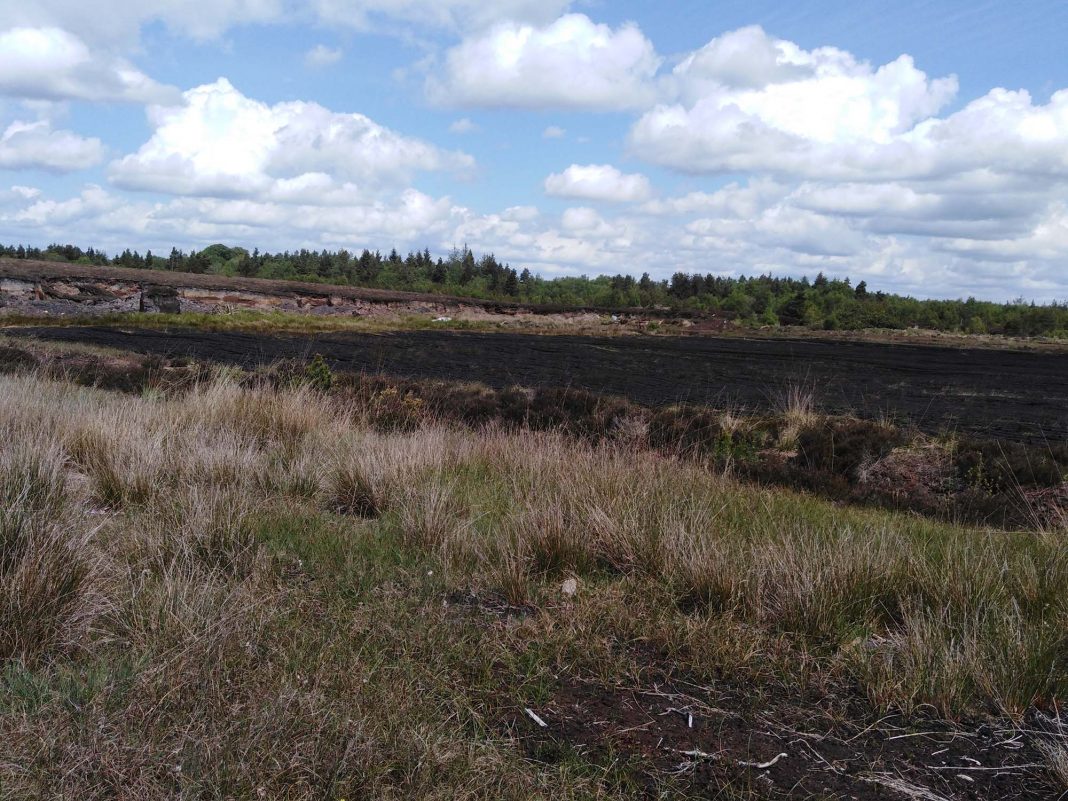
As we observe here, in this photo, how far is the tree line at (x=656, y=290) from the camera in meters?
81.8

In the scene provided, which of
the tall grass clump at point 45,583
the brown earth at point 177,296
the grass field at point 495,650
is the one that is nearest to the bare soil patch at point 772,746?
the grass field at point 495,650

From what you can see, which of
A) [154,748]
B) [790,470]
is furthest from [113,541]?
[790,470]

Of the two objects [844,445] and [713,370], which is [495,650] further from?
[713,370]

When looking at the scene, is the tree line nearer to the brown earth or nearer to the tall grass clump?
the brown earth

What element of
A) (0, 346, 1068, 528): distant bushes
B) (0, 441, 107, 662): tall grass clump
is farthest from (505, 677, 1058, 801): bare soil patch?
(0, 346, 1068, 528): distant bushes

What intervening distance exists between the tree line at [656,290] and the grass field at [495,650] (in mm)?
72713

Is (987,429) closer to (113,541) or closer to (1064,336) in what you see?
(113,541)

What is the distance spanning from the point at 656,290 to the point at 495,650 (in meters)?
101

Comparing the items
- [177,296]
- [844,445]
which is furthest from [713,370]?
[177,296]

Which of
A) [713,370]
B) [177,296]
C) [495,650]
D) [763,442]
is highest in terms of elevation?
[177,296]

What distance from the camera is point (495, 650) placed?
4.15 meters

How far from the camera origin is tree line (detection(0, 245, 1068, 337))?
268 ft

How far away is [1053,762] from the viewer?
131 inches

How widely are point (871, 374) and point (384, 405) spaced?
2087 centimetres
